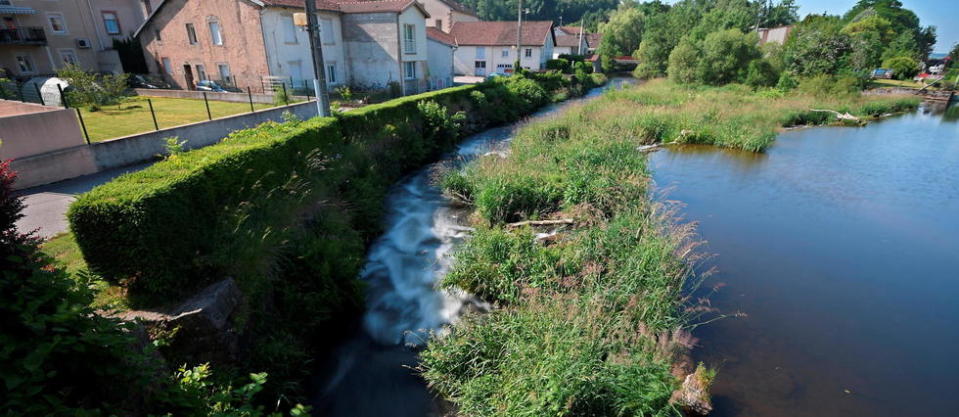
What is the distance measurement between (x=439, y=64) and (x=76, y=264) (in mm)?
31437

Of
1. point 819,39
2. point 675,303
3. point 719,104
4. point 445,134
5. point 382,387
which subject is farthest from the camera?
point 819,39

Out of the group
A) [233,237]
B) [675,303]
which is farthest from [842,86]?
[233,237]

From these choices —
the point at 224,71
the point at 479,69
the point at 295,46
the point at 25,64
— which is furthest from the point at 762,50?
the point at 25,64

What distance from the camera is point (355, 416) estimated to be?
6082 millimetres

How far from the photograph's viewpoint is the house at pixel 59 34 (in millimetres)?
26438

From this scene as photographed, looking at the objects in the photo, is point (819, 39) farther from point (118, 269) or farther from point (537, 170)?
point (118, 269)

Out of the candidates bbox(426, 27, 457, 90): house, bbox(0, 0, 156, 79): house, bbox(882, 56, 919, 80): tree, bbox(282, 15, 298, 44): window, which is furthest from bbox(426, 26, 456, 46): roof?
bbox(882, 56, 919, 80): tree

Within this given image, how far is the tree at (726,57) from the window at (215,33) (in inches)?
1308

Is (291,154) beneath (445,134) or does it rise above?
above

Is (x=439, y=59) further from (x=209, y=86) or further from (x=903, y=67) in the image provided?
(x=903, y=67)

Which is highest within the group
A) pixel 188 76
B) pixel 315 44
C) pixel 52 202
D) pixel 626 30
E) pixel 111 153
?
pixel 626 30

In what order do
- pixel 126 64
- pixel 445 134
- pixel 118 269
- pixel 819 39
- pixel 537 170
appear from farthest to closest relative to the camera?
pixel 819 39, pixel 126 64, pixel 445 134, pixel 537 170, pixel 118 269

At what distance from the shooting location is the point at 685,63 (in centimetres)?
3538

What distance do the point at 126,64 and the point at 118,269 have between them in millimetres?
31408
